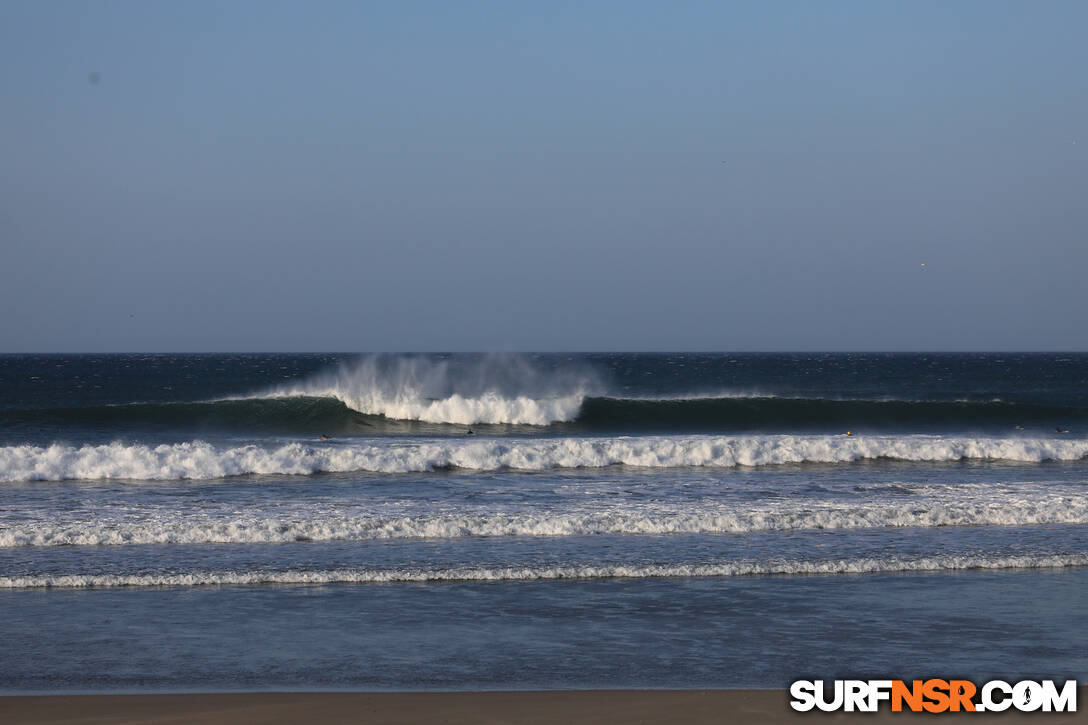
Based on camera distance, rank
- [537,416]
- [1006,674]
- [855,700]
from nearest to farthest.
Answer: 1. [855,700]
2. [1006,674]
3. [537,416]

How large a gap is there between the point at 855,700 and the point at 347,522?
7572 mm

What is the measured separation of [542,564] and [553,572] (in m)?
0.32

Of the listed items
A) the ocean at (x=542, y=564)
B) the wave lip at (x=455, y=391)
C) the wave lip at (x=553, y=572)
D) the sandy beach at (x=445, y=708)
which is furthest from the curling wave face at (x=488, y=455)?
the sandy beach at (x=445, y=708)

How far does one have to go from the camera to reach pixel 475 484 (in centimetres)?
1739

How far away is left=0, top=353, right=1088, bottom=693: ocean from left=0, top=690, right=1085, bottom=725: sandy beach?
0.89 feet

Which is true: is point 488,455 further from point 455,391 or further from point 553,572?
point 455,391

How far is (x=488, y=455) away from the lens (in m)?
20.0

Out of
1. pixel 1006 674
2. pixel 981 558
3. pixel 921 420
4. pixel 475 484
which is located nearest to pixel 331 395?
pixel 475 484

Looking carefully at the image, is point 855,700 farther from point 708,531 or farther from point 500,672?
point 708,531

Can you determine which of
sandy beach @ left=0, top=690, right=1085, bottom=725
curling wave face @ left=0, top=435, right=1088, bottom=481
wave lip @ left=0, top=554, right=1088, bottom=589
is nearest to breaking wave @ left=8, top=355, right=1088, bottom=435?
curling wave face @ left=0, top=435, right=1088, bottom=481

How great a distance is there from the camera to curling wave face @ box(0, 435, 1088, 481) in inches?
730

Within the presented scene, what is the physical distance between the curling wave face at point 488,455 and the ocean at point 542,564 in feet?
0.22

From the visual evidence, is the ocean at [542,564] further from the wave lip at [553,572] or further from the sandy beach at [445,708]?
the sandy beach at [445,708]

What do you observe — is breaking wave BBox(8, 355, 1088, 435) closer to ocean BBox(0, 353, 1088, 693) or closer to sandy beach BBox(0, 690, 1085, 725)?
ocean BBox(0, 353, 1088, 693)
